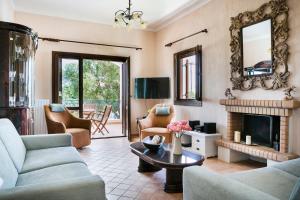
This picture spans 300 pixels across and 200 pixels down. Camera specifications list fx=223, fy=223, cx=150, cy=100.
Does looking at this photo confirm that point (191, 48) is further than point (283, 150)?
Yes

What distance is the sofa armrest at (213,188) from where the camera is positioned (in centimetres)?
112

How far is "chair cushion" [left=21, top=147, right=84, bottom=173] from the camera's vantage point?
6.89 feet

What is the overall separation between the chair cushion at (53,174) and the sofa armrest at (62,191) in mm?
476

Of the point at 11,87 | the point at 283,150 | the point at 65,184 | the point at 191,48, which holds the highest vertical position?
the point at 191,48

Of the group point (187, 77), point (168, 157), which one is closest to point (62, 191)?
point (168, 157)

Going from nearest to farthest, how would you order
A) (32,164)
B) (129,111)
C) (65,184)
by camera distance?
(65,184)
(32,164)
(129,111)

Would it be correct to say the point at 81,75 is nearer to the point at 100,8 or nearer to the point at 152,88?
the point at 100,8

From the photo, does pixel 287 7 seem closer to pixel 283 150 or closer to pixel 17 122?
pixel 283 150

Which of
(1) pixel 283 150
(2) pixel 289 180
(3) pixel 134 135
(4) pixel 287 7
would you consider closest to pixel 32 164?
(2) pixel 289 180

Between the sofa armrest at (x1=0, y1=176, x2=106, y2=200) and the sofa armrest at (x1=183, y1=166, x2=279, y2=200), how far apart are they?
0.56m

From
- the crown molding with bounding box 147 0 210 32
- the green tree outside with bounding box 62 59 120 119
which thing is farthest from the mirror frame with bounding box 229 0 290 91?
the green tree outside with bounding box 62 59 120 119

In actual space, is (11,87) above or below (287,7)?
below

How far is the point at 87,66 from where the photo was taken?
25.6ft

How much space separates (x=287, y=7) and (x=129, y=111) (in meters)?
4.02
